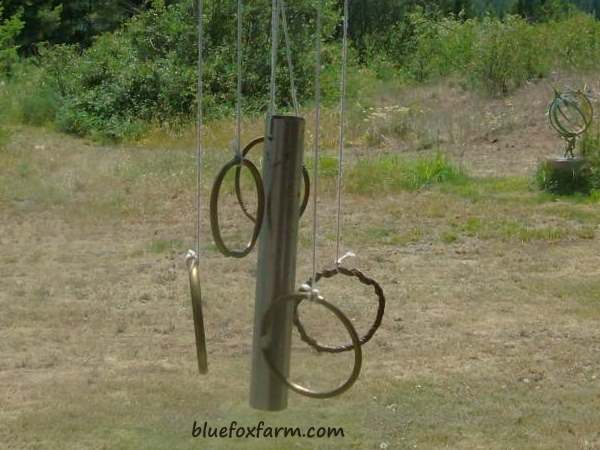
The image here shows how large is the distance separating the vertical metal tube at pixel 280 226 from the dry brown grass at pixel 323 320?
6.28 ft

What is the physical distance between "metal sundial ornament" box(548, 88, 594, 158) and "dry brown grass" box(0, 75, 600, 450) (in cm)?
70

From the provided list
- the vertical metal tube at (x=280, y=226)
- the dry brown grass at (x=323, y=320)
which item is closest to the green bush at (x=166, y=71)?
the dry brown grass at (x=323, y=320)

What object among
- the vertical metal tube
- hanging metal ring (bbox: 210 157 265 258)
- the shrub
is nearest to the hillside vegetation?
the shrub

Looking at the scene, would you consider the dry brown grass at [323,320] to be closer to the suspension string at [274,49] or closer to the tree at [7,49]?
the suspension string at [274,49]

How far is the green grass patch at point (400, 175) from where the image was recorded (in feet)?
34.1

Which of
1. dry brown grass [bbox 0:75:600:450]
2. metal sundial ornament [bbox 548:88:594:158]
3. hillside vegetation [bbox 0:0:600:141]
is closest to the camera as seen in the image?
dry brown grass [bbox 0:75:600:450]

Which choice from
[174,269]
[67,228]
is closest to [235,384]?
[174,269]

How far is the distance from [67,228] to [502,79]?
367 inches

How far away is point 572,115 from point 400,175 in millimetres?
2341

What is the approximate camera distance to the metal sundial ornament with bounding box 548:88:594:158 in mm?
10422

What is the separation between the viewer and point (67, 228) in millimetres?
8977

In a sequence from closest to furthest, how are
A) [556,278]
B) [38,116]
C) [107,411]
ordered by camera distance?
[107,411] < [556,278] < [38,116]

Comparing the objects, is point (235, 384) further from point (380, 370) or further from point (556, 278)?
point (556, 278)

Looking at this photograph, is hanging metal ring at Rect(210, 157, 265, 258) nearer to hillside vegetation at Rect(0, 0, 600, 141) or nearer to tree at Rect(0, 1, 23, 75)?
hillside vegetation at Rect(0, 0, 600, 141)
